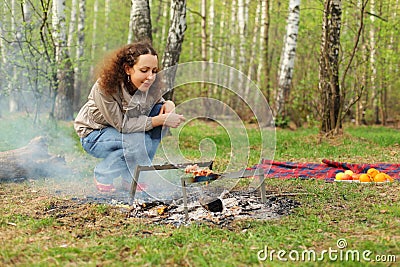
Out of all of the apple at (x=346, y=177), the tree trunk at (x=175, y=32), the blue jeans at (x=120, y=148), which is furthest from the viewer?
the tree trunk at (x=175, y=32)

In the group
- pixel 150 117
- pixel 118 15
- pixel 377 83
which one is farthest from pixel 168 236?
pixel 118 15

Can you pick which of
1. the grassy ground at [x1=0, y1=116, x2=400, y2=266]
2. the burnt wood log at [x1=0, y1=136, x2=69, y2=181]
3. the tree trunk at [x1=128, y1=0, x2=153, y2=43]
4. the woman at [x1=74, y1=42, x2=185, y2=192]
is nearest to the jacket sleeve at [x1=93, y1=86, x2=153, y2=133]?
the woman at [x1=74, y1=42, x2=185, y2=192]

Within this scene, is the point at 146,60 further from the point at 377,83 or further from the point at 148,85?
the point at 377,83

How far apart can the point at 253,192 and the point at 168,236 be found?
154cm

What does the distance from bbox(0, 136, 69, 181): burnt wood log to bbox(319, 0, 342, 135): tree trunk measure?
17.2 feet

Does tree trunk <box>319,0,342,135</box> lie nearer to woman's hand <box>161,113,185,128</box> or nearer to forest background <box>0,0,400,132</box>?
forest background <box>0,0,400,132</box>

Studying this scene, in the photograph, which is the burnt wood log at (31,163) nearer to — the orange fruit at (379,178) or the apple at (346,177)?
the apple at (346,177)

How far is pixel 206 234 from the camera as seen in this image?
11.8 ft

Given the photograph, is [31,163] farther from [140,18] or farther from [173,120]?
[140,18]

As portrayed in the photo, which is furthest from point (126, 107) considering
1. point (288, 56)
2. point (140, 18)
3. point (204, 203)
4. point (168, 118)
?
point (288, 56)

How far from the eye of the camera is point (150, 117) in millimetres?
4672

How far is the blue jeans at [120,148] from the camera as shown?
4750 millimetres

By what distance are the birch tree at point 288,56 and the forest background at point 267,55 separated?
134 millimetres

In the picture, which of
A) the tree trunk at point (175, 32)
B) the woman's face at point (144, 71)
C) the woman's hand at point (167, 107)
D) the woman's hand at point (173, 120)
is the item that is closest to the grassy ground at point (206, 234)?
the woman's hand at point (173, 120)
